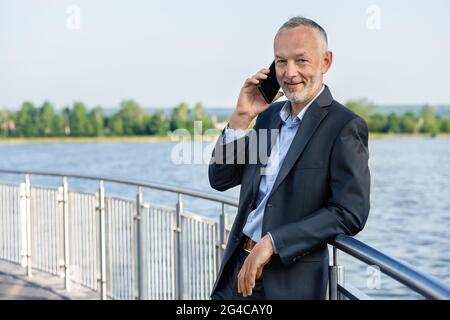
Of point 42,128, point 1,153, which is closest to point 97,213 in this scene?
point 42,128

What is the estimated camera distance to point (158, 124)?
2534 inches

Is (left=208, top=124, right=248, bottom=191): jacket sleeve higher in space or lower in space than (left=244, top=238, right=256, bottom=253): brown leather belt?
higher

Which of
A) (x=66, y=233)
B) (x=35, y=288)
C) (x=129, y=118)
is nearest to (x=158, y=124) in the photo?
(x=129, y=118)

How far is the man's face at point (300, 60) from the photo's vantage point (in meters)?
2.73

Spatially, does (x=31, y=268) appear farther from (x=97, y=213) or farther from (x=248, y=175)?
(x=248, y=175)

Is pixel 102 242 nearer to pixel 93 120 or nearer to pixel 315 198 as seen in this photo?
pixel 315 198

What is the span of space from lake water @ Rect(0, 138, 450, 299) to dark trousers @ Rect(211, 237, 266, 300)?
40 cm

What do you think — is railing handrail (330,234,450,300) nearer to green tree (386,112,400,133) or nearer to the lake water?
the lake water

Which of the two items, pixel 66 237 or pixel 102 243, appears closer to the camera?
pixel 102 243

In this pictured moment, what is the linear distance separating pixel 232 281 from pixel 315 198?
1.45 ft

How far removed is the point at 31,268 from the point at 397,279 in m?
6.24

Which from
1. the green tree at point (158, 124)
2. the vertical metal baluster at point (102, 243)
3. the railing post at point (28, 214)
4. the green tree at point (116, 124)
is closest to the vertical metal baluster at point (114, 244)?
the vertical metal baluster at point (102, 243)

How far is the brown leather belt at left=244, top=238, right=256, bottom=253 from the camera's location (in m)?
2.87

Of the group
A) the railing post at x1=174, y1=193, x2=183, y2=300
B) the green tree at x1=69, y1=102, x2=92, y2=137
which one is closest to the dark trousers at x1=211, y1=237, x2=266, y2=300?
the railing post at x1=174, y1=193, x2=183, y2=300
